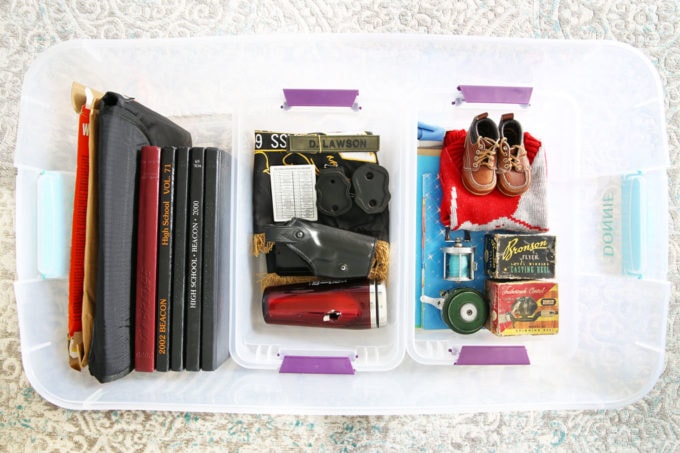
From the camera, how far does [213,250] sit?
2.96 feet

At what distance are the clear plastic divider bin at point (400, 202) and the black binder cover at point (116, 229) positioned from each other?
144 millimetres

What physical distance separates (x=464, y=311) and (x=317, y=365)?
13.4 inches

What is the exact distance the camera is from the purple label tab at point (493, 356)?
966mm

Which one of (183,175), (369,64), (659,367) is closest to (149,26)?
(183,175)

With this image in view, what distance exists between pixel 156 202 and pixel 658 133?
1043 millimetres

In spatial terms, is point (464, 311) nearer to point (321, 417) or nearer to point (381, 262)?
point (381, 262)

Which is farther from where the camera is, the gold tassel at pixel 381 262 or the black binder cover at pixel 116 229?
the gold tassel at pixel 381 262

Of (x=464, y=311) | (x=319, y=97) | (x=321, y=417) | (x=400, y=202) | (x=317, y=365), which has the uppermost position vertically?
(x=319, y=97)

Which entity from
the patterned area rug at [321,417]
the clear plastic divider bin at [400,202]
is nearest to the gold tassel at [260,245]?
the clear plastic divider bin at [400,202]

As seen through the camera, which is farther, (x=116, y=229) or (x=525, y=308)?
(x=525, y=308)

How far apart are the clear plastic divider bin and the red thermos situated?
0.05 metres

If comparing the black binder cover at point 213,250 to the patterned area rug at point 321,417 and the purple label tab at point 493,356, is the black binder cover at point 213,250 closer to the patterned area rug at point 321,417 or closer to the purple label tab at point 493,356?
the patterned area rug at point 321,417

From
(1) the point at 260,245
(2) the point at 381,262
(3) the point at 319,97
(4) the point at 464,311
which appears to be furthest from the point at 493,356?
(3) the point at 319,97

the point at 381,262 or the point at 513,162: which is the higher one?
the point at 513,162
